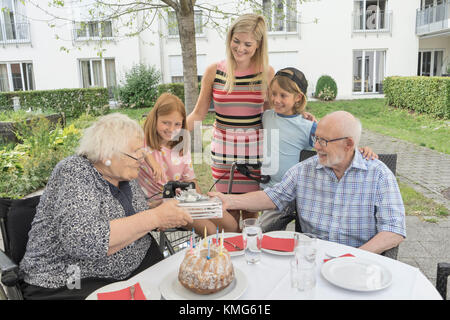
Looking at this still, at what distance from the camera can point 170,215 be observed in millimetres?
1977

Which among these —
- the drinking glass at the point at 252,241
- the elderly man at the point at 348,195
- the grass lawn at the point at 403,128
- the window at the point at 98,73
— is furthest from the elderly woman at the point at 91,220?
the window at the point at 98,73

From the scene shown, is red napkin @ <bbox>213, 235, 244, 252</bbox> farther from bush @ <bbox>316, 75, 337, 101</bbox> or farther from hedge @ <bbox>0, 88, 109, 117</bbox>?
bush @ <bbox>316, 75, 337, 101</bbox>

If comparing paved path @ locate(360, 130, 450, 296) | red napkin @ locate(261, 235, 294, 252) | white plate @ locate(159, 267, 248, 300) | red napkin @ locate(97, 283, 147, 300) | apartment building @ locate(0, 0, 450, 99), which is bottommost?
paved path @ locate(360, 130, 450, 296)

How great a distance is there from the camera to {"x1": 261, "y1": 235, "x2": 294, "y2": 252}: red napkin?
1972 millimetres

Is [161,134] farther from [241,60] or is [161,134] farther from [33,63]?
[33,63]

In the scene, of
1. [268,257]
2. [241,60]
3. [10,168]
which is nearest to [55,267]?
[268,257]

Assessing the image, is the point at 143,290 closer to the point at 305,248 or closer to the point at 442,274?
the point at 305,248

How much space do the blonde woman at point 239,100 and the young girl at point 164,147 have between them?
1.29ft

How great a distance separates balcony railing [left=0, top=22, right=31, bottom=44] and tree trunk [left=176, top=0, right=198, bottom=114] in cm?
1466

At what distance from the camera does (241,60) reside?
3014 millimetres

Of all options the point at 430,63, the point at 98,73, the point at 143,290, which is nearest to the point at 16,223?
the point at 143,290

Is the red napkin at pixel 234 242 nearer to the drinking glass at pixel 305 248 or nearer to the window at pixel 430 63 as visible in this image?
the drinking glass at pixel 305 248

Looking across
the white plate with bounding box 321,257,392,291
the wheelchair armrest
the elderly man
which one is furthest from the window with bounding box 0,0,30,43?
the white plate with bounding box 321,257,392,291
